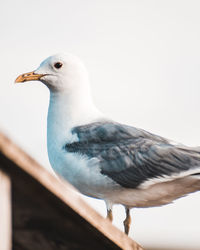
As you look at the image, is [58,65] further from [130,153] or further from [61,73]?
[130,153]

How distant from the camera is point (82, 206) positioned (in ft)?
8.77

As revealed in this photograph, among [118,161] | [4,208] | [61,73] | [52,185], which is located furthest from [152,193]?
[4,208]

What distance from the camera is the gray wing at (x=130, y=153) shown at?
17.8 feet

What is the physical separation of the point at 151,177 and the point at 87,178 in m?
0.56

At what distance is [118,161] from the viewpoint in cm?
553

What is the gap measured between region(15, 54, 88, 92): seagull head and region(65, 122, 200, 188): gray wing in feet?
2.28

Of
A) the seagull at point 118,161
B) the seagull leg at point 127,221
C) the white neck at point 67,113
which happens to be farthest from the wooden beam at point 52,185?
the seagull leg at point 127,221

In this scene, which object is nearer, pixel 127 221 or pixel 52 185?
pixel 52 185

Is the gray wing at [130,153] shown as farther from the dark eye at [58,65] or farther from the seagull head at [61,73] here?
the dark eye at [58,65]

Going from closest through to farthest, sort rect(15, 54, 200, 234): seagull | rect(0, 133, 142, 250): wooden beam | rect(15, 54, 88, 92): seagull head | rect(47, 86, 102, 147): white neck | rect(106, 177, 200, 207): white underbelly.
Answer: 1. rect(0, 133, 142, 250): wooden beam
2. rect(15, 54, 200, 234): seagull
3. rect(106, 177, 200, 207): white underbelly
4. rect(47, 86, 102, 147): white neck
5. rect(15, 54, 88, 92): seagull head

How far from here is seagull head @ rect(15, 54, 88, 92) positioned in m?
6.05

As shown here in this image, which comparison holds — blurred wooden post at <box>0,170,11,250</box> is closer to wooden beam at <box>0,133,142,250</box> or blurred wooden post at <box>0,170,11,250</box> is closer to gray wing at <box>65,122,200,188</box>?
wooden beam at <box>0,133,142,250</box>

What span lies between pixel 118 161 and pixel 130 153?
12cm

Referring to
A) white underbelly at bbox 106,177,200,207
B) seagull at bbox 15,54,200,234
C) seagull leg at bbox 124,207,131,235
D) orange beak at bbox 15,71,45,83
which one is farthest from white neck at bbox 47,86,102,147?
seagull leg at bbox 124,207,131,235
